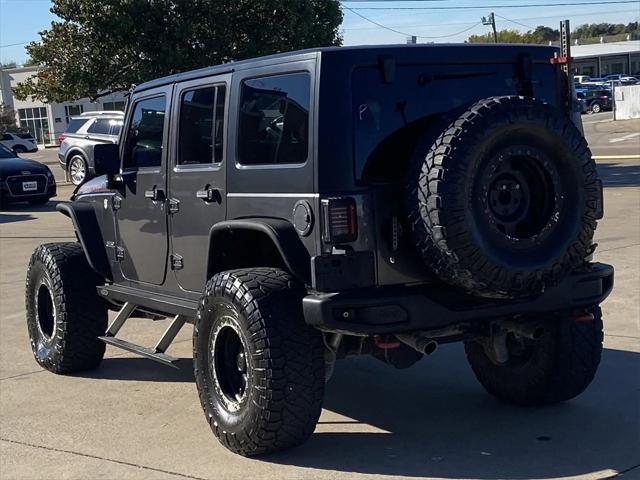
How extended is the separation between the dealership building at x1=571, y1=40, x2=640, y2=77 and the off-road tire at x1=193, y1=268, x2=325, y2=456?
82273 mm

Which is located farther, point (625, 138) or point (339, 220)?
point (625, 138)

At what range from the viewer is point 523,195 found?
4621 millimetres

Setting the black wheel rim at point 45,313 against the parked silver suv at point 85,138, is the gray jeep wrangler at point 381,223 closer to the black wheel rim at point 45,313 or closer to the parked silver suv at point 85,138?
the black wheel rim at point 45,313

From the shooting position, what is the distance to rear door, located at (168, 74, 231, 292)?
17.5 feet

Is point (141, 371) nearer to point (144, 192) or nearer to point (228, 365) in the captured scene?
point (144, 192)

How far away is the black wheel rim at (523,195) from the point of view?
14.7 feet

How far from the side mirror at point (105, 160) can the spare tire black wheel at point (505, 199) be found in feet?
8.60

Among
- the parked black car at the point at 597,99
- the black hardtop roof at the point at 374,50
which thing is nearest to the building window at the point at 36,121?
the parked black car at the point at 597,99

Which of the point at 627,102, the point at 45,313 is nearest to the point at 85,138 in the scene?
the point at 45,313

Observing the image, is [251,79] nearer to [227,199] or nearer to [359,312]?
[227,199]

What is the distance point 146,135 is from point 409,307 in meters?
2.52

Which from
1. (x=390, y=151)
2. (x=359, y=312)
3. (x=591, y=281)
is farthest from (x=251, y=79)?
(x=591, y=281)

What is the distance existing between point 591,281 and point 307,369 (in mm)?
1605

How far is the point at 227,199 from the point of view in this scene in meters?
5.21
